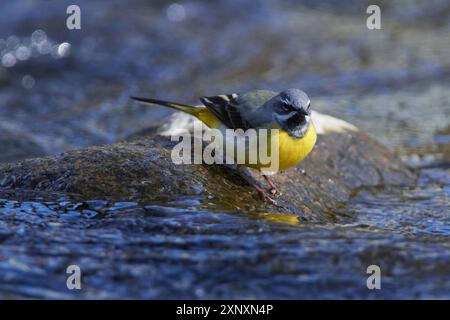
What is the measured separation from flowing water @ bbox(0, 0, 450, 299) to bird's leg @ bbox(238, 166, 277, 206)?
1.41 feet

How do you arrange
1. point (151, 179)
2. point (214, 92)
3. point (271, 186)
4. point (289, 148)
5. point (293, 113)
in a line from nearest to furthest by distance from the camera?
point (151, 179) < point (289, 148) < point (293, 113) < point (271, 186) < point (214, 92)

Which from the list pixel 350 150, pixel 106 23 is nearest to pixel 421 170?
pixel 350 150

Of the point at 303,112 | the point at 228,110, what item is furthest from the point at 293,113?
the point at 228,110

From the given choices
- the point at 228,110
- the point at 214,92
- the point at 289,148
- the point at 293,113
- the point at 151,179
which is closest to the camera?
the point at 151,179

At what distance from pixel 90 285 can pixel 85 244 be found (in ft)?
1.59

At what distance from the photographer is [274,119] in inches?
255

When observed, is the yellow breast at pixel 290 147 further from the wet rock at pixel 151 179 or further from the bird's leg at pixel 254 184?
the wet rock at pixel 151 179

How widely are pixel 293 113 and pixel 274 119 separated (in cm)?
17

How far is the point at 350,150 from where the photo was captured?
8.63 metres

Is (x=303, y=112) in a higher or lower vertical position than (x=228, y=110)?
lower

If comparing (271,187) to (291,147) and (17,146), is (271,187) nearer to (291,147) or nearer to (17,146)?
(291,147)

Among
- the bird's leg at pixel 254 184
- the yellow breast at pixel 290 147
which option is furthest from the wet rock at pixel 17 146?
the yellow breast at pixel 290 147

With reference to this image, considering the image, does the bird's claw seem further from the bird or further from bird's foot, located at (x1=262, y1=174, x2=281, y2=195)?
bird's foot, located at (x1=262, y1=174, x2=281, y2=195)

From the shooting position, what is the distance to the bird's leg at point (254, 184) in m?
6.43
